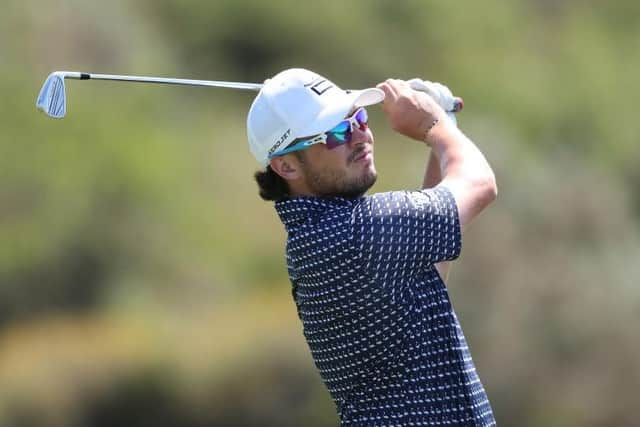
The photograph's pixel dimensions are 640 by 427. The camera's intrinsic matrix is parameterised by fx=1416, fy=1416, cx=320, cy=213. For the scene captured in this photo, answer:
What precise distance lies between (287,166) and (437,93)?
1.50 feet

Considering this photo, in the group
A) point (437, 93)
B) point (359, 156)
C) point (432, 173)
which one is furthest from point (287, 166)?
point (432, 173)

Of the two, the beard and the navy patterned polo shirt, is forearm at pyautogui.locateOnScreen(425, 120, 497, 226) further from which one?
the beard

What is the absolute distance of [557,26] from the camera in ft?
46.9

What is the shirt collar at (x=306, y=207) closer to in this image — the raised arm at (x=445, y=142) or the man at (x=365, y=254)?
the man at (x=365, y=254)

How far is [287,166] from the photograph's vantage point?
3.18 m

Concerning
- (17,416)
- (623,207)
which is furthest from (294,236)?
(623,207)

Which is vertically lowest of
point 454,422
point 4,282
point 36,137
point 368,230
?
point 454,422

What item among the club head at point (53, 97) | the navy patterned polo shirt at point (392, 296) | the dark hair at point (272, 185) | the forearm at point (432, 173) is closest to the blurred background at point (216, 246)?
the forearm at point (432, 173)

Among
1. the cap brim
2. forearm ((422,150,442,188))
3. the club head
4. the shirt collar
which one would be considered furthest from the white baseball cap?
the club head

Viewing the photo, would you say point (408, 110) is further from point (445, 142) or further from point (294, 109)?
point (294, 109)

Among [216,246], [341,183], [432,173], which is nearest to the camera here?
[341,183]

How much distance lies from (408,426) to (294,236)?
1.57ft

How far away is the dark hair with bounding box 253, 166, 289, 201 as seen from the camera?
10.6 ft

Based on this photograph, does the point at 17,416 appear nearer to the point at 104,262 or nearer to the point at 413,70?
the point at 104,262
